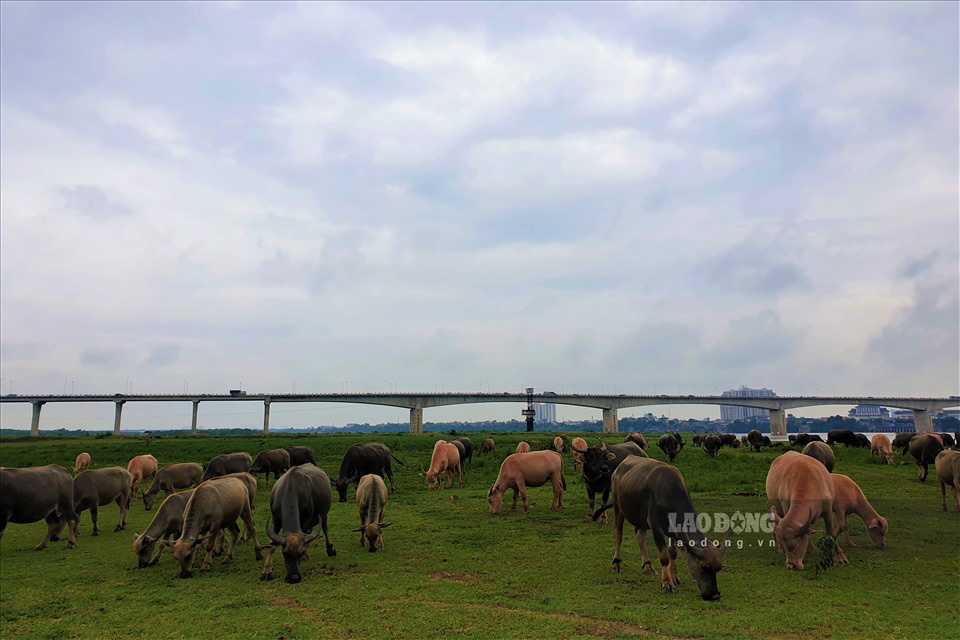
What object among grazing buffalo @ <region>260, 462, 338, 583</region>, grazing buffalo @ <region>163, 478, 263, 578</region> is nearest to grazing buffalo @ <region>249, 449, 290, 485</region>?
grazing buffalo @ <region>163, 478, 263, 578</region>

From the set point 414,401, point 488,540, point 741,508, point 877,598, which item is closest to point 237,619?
point 488,540

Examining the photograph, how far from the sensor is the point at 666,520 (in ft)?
33.0

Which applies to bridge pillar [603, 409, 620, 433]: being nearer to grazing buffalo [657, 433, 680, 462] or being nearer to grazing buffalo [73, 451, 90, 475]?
grazing buffalo [657, 433, 680, 462]

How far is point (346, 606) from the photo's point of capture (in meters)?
9.66

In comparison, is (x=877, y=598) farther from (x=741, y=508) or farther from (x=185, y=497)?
(x=185, y=497)

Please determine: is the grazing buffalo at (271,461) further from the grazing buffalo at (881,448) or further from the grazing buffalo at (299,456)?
the grazing buffalo at (881,448)

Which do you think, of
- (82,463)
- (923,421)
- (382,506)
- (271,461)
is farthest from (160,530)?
(923,421)

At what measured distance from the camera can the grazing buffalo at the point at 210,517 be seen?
39.9ft

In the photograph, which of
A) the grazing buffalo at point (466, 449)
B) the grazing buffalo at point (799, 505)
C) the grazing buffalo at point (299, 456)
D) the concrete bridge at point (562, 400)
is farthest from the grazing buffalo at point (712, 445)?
the concrete bridge at point (562, 400)

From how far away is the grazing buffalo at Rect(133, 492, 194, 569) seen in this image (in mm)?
13062

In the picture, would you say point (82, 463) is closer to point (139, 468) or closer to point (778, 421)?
point (139, 468)

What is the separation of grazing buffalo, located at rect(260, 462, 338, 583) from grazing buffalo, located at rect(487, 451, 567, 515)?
6.38m

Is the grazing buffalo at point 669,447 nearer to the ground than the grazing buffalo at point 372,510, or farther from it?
nearer to the ground

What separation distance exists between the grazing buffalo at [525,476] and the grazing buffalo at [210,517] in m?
7.89
